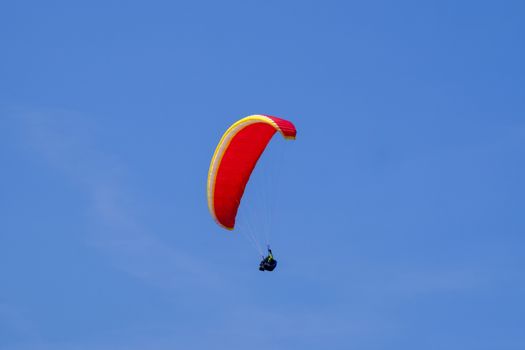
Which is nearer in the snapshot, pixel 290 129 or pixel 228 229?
pixel 290 129

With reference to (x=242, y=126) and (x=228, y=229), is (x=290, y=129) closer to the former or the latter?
(x=242, y=126)

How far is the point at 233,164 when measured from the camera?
168ft

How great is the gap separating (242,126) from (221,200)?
3464mm

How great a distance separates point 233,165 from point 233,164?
50 mm

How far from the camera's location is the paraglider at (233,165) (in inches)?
1978

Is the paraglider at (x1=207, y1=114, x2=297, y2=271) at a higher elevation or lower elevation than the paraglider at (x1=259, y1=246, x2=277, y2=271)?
higher

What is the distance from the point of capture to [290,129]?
47375 mm

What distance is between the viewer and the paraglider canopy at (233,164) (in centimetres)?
5034

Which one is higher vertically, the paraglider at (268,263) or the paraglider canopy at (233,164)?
the paraglider canopy at (233,164)

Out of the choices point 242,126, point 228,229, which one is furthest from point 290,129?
point 228,229

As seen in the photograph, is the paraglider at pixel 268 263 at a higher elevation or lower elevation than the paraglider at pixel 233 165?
lower

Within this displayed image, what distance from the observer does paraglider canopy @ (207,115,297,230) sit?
50344 mm

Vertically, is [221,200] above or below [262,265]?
above

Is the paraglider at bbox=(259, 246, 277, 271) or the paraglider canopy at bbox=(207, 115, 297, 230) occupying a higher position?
the paraglider canopy at bbox=(207, 115, 297, 230)
